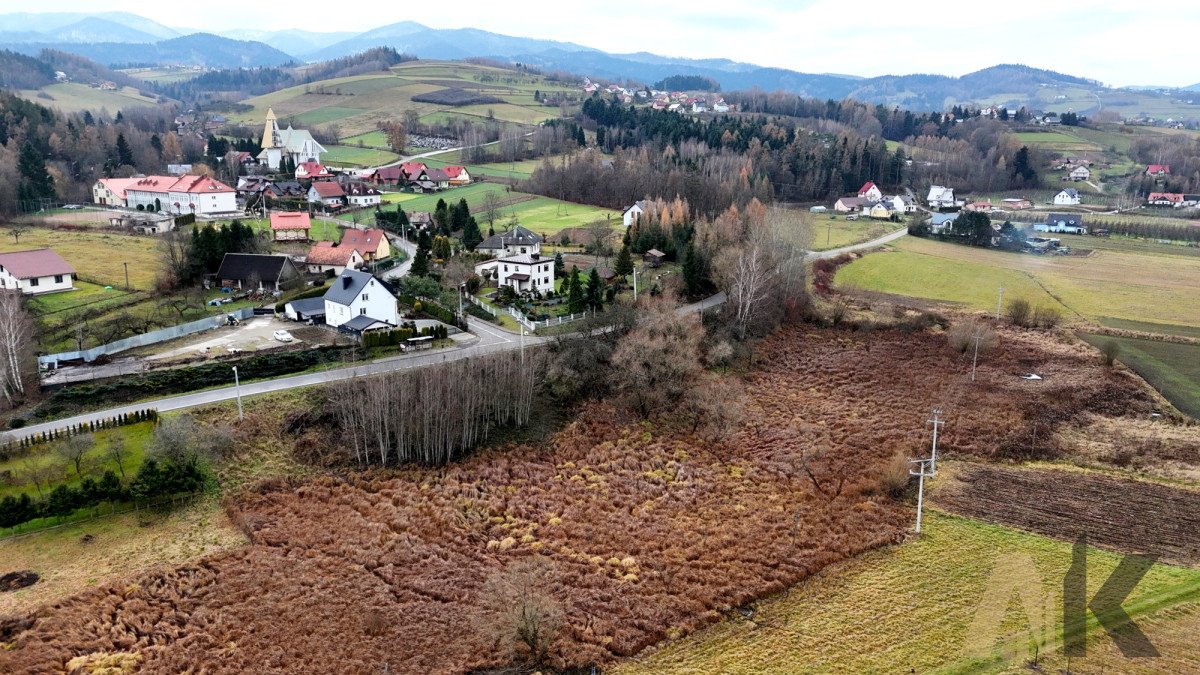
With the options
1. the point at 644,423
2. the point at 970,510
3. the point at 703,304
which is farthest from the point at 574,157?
the point at 970,510

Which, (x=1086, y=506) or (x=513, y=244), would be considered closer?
(x=1086, y=506)

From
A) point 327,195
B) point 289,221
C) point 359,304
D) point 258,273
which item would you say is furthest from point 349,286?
point 327,195

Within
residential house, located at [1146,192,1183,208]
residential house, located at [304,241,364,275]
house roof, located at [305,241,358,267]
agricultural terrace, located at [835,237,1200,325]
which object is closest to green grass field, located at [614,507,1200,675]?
agricultural terrace, located at [835,237,1200,325]

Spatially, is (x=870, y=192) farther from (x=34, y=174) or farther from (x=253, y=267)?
(x=34, y=174)

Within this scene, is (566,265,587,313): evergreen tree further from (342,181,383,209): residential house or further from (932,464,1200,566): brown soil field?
(342,181,383,209): residential house

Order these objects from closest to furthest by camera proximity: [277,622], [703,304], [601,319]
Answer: [277,622] < [601,319] < [703,304]

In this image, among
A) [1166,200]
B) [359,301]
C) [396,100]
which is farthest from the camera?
[396,100]

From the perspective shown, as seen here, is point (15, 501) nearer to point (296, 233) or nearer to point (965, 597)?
point (965, 597)
